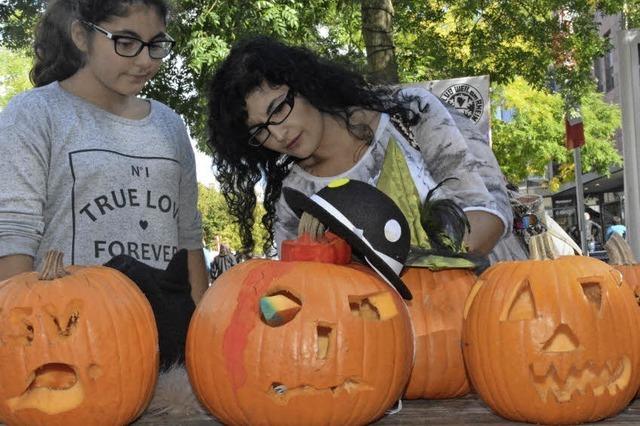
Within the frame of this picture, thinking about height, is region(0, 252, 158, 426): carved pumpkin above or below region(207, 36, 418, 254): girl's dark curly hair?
below

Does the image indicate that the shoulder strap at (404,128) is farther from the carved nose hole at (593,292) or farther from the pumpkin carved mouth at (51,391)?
the pumpkin carved mouth at (51,391)

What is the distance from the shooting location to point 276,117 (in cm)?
237

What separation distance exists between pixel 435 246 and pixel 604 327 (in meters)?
0.44

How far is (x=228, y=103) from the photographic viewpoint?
2496mm

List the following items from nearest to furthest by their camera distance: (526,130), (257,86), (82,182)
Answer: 1. (82,182)
2. (257,86)
3. (526,130)

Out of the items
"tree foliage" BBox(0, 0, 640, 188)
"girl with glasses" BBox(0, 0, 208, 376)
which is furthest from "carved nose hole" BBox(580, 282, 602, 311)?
"tree foliage" BBox(0, 0, 640, 188)

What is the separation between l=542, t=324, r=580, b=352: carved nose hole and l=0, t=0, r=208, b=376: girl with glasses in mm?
1264

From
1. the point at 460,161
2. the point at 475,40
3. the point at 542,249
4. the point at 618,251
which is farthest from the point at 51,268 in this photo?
the point at 475,40

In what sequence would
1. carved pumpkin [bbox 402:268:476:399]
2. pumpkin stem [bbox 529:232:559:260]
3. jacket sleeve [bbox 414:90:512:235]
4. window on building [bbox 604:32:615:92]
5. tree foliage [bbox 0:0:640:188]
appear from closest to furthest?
pumpkin stem [bbox 529:232:559:260]
carved pumpkin [bbox 402:268:476:399]
jacket sleeve [bbox 414:90:512:235]
tree foliage [bbox 0:0:640:188]
window on building [bbox 604:32:615:92]

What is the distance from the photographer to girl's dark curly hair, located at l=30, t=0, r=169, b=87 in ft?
7.75

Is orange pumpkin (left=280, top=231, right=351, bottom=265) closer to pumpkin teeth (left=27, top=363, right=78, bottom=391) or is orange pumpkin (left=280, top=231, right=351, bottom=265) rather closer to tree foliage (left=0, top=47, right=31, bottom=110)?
pumpkin teeth (left=27, top=363, right=78, bottom=391)

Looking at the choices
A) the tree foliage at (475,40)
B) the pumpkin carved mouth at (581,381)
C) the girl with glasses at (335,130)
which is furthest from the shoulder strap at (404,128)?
the tree foliage at (475,40)

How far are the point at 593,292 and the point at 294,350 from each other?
0.70 meters

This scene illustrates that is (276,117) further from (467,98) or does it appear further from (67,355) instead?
(467,98)
